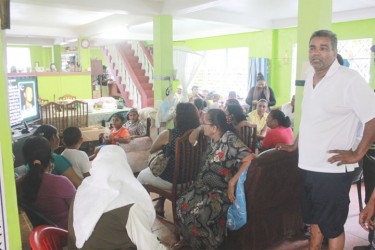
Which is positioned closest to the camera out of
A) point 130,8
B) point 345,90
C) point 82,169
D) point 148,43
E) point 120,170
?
point 120,170

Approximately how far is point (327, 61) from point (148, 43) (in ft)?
32.3

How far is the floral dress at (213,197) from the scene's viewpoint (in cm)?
219

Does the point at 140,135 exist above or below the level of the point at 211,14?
below

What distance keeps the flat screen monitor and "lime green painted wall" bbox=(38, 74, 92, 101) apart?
363 centimetres

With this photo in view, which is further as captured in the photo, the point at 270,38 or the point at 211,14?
the point at 270,38

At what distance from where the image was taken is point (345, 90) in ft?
5.27

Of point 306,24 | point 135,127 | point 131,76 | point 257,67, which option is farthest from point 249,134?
point 131,76

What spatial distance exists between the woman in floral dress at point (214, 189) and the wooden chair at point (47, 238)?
94 cm

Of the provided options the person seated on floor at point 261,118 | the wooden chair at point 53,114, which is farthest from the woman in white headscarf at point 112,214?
the wooden chair at point 53,114

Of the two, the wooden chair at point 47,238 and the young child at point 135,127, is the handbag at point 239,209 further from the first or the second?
the young child at point 135,127

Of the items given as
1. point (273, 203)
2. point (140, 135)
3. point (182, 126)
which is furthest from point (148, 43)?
point (273, 203)

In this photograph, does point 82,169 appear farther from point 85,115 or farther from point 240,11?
point 240,11

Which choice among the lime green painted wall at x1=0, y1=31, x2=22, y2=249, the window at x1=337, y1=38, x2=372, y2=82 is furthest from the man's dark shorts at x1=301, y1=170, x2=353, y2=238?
the window at x1=337, y1=38, x2=372, y2=82

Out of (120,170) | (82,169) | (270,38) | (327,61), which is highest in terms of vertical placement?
(270,38)
